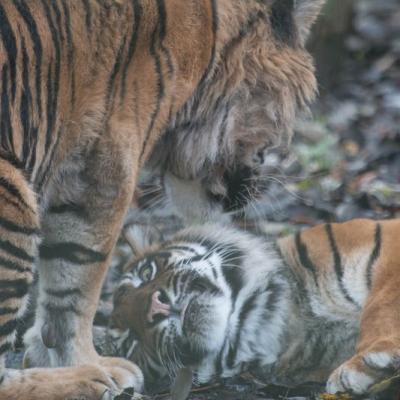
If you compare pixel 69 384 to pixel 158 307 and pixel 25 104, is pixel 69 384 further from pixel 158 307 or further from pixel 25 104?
pixel 25 104

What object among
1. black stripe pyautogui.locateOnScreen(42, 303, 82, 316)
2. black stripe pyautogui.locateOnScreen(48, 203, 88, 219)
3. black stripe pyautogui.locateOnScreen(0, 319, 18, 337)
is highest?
black stripe pyautogui.locateOnScreen(48, 203, 88, 219)

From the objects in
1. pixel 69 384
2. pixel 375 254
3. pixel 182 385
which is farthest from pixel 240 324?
pixel 69 384

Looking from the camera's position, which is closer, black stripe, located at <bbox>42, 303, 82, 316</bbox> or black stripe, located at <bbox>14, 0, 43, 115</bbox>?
black stripe, located at <bbox>14, 0, 43, 115</bbox>

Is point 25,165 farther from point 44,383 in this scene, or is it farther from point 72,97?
point 44,383

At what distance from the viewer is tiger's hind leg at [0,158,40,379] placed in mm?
2701

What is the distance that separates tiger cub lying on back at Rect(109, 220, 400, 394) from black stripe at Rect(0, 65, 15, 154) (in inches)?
30.0

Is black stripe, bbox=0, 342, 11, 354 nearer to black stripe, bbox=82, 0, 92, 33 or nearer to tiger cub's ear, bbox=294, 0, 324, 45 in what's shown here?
black stripe, bbox=82, 0, 92, 33

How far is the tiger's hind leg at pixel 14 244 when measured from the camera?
2.70 m

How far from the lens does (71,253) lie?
10.3 ft

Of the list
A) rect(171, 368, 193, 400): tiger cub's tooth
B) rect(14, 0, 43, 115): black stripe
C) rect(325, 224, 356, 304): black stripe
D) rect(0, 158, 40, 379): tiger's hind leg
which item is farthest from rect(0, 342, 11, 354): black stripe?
rect(325, 224, 356, 304): black stripe

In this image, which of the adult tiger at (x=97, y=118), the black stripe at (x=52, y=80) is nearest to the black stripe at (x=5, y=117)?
the adult tiger at (x=97, y=118)

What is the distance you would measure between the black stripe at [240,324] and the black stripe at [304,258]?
0.58 feet

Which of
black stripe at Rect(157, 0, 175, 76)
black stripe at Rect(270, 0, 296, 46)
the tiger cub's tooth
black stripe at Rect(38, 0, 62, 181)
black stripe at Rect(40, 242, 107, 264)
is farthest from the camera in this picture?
black stripe at Rect(270, 0, 296, 46)

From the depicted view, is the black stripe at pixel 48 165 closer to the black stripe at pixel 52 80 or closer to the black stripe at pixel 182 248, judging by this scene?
the black stripe at pixel 52 80
